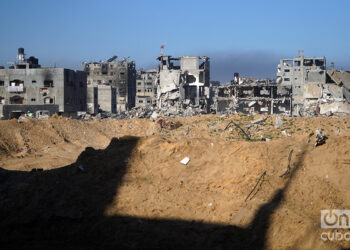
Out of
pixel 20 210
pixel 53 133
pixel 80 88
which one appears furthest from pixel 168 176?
pixel 80 88

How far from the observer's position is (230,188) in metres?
12.4

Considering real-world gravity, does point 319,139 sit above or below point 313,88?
below

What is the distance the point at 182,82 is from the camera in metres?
59.3

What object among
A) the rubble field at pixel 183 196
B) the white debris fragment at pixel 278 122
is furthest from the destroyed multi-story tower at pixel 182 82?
the rubble field at pixel 183 196

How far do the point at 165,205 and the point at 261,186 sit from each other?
9.66 ft

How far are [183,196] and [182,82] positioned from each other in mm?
47981

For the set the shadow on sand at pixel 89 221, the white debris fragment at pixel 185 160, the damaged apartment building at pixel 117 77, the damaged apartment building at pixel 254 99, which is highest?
the damaged apartment building at pixel 117 77

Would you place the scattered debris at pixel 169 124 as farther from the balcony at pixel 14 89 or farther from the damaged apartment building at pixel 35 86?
the balcony at pixel 14 89

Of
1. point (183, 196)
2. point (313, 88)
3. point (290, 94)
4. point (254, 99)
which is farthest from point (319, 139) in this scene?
point (313, 88)

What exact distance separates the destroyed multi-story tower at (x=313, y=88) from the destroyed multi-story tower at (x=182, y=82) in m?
11.5

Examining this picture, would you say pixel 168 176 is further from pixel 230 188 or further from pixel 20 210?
pixel 20 210

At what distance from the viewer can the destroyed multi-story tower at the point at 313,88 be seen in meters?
48.7

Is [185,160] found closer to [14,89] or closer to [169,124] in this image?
[169,124]

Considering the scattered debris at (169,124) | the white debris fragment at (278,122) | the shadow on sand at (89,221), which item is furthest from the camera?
the scattered debris at (169,124)
